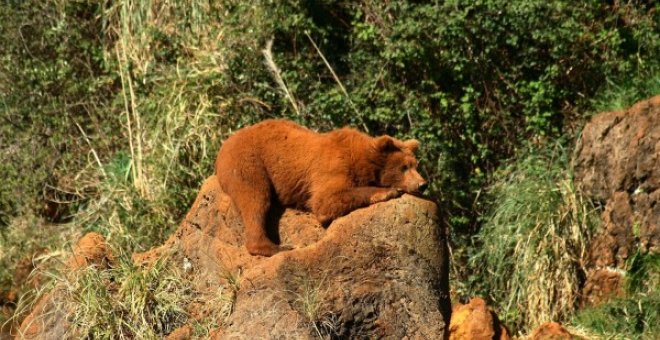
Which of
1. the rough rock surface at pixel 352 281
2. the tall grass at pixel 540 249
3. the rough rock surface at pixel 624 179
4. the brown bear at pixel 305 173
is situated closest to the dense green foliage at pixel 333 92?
the tall grass at pixel 540 249

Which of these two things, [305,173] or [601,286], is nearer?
[305,173]

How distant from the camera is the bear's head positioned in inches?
316

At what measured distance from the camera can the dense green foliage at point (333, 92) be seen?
38.2 ft

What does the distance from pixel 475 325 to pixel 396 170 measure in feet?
4.72

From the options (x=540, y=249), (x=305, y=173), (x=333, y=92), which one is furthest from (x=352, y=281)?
(x=333, y=92)

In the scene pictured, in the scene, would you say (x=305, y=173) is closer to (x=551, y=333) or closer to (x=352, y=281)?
(x=352, y=281)

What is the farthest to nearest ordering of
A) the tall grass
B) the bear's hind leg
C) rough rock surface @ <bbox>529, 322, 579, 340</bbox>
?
the tall grass, rough rock surface @ <bbox>529, 322, 579, 340</bbox>, the bear's hind leg

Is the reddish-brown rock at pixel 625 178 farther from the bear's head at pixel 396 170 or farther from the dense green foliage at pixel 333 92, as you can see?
the bear's head at pixel 396 170

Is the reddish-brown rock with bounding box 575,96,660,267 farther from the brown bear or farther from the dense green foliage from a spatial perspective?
the brown bear

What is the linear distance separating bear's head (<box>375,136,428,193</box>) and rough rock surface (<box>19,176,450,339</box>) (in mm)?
660

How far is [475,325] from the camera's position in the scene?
26.2ft

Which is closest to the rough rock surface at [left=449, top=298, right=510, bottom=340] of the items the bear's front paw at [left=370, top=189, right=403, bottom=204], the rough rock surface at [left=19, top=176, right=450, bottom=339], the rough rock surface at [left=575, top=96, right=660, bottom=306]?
the rough rock surface at [left=19, top=176, right=450, bottom=339]

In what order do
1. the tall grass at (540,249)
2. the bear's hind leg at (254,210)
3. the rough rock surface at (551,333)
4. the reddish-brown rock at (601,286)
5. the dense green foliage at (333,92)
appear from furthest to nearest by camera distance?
1. the dense green foliage at (333,92)
2. the tall grass at (540,249)
3. the reddish-brown rock at (601,286)
4. the rough rock surface at (551,333)
5. the bear's hind leg at (254,210)

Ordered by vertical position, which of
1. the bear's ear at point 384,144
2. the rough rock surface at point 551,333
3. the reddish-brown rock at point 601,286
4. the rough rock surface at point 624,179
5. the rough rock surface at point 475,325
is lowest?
the reddish-brown rock at point 601,286
